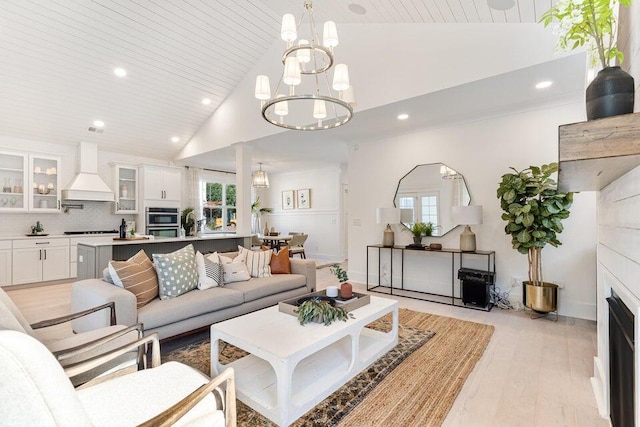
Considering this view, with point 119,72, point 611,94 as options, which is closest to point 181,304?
point 611,94

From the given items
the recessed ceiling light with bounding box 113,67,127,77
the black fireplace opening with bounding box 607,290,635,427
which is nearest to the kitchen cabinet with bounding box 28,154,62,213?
the recessed ceiling light with bounding box 113,67,127,77

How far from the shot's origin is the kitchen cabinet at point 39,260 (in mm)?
5176

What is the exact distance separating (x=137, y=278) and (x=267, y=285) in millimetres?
1315

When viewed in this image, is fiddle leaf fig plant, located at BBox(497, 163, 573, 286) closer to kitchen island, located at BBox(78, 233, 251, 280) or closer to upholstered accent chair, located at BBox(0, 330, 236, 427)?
upholstered accent chair, located at BBox(0, 330, 236, 427)

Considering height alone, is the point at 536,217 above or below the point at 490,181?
below

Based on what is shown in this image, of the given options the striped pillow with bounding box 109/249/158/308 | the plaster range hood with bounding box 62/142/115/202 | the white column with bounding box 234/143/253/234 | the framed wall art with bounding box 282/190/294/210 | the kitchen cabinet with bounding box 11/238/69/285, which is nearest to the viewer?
the striped pillow with bounding box 109/249/158/308

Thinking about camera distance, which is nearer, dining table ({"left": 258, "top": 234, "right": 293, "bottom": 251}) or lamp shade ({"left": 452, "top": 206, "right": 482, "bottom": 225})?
lamp shade ({"left": 452, "top": 206, "right": 482, "bottom": 225})

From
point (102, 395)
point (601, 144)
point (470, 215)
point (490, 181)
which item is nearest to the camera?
point (601, 144)

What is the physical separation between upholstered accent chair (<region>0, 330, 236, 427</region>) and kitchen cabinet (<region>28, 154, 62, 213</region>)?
19.1ft

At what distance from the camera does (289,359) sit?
174cm

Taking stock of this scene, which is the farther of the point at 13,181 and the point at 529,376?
the point at 13,181

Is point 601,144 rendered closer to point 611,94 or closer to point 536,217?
point 611,94

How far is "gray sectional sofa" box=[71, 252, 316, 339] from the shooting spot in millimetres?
2426

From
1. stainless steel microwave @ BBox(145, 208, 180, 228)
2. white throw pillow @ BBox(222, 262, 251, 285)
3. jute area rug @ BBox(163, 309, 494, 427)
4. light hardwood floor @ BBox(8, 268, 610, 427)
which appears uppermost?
stainless steel microwave @ BBox(145, 208, 180, 228)
